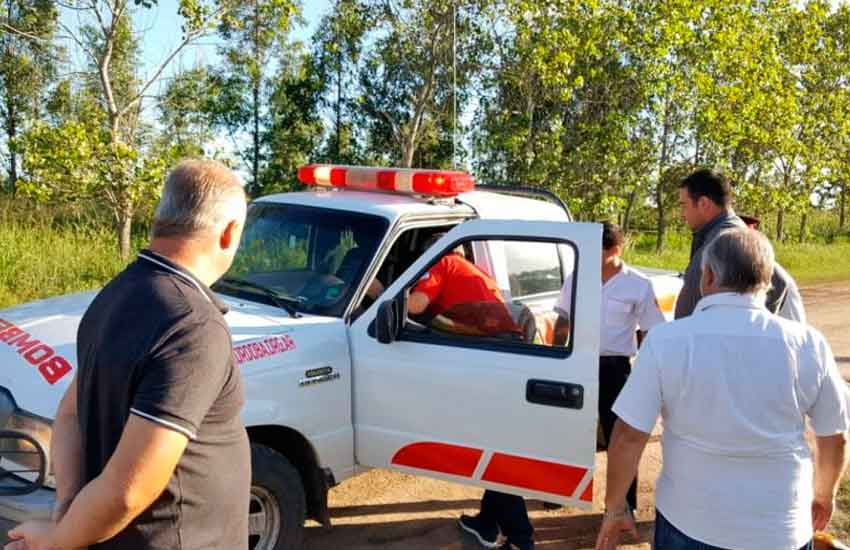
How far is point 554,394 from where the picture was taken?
3.50 metres

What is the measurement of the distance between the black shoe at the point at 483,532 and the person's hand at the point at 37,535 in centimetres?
281

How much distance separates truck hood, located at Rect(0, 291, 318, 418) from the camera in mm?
2957

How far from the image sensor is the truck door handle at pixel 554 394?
347 cm

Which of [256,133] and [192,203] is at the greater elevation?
[256,133]

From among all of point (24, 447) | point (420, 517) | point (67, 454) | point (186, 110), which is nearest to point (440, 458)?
point (420, 517)

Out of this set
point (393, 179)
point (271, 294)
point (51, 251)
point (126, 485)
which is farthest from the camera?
point (51, 251)

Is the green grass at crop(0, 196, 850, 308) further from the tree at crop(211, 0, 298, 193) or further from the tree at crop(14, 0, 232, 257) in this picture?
the tree at crop(211, 0, 298, 193)

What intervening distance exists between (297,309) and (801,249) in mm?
22221

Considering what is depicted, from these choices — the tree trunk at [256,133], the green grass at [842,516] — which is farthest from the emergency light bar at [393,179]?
the tree trunk at [256,133]

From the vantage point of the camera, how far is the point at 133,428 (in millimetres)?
1533

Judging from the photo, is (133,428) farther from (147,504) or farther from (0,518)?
(0,518)

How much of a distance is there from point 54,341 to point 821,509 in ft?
9.86

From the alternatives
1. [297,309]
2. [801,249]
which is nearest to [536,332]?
[297,309]

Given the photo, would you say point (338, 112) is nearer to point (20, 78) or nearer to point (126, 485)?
point (20, 78)
